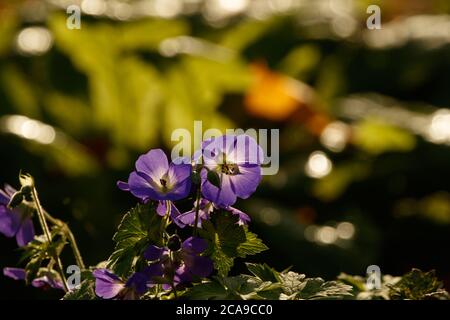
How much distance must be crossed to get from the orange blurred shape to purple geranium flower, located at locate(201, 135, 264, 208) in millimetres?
2998

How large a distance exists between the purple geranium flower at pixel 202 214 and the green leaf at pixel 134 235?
0.04 metres

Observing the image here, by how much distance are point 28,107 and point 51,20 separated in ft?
1.26

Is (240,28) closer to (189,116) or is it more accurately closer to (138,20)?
(138,20)

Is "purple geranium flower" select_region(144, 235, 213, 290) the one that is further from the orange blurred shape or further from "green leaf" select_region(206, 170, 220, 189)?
the orange blurred shape

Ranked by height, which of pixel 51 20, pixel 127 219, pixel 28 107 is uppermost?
pixel 51 20

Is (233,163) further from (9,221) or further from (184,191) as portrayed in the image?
(9,221)

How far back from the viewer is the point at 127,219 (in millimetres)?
1121

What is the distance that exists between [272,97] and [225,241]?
323cm

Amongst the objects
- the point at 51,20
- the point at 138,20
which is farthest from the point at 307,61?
the point at 51,20

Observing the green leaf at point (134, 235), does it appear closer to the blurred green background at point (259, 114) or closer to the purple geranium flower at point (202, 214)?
the purple geranium flower at point (202, 214)

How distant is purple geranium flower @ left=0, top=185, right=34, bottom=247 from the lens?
1.24 m

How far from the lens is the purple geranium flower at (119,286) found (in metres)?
1.07

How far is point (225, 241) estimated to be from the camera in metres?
1.15

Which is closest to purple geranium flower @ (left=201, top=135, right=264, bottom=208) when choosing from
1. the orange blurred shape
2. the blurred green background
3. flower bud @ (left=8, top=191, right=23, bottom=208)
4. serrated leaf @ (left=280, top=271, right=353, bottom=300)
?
serrated leaf @ (left=280, top=271, right=353, bottom=300)
